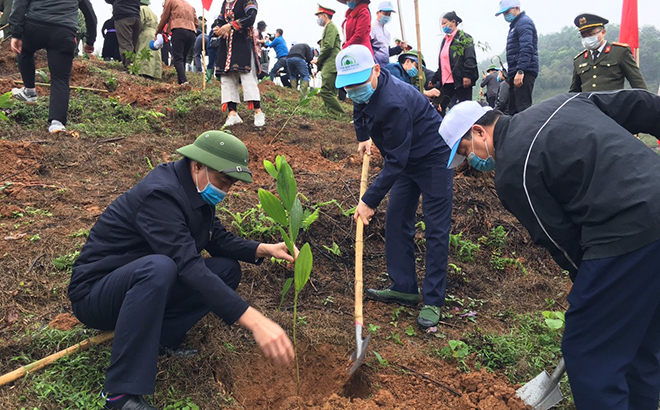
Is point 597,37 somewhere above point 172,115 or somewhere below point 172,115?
above

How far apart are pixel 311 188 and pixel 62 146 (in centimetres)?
259

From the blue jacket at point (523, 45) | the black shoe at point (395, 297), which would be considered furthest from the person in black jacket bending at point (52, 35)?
the blue jacket at point (523, 45)

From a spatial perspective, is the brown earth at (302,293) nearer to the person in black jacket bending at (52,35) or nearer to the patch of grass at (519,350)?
the patch of grass at (519,350)

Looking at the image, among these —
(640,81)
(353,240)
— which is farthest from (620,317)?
(640,81)

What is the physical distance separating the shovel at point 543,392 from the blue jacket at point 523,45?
15.1 ft

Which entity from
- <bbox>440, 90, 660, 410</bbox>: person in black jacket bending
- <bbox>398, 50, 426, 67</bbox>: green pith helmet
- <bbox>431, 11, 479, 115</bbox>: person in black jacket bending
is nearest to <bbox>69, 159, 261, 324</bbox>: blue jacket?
<bbox>440, 90, 660, 410</bbox>: person in black jacket bending

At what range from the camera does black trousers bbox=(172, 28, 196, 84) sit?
25.0 feet

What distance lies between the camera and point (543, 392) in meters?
2.32

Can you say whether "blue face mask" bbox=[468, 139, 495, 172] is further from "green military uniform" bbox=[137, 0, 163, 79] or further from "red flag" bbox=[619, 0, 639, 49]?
"green military uniform" bbox=[137, 0, 163, 79]

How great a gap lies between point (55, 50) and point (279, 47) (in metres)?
7.97

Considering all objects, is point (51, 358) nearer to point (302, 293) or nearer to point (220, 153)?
point (220, 153)

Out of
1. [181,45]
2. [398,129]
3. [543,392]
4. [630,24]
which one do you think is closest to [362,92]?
[398,129]

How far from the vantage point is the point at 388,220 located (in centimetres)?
336

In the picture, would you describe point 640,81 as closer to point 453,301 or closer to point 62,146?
point 453,301
